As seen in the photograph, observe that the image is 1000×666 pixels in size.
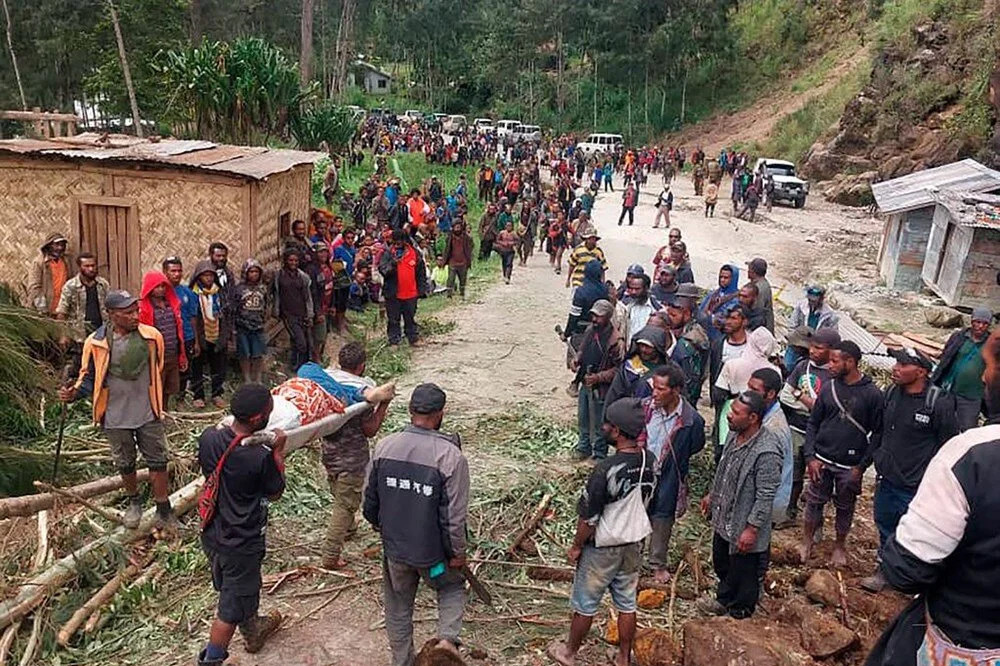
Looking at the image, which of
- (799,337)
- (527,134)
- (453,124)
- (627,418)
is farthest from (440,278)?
(453,124)

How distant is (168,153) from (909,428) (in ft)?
26.2

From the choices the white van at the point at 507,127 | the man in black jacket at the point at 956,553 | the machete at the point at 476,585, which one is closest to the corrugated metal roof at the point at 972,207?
the machete at the point at 476,585

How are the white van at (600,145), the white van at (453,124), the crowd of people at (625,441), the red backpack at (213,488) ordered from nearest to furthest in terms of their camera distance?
the crowd of people at (625,441), the red backpack at (213,488), the white van at (600,145), the white van at (453,124)

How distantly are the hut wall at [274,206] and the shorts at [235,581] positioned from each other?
5554 mm

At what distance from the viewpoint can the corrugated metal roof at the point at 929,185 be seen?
15853 mm

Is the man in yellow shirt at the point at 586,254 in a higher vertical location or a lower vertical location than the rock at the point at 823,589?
higher

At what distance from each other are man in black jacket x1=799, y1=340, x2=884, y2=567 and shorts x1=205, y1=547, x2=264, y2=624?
12.5 feet

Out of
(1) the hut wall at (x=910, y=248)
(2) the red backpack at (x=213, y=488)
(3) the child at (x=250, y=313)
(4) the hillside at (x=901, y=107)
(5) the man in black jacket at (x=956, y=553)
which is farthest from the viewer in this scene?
(4) the hillside at (x=901, y=107)

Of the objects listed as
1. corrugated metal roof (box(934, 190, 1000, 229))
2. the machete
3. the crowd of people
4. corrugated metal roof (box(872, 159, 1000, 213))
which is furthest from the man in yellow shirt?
corrugated metal roof (box(872, 159, 1000, 213))

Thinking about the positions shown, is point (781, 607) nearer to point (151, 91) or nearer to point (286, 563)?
point (286, 563)

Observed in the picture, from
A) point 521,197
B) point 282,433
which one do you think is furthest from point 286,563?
point 521,197

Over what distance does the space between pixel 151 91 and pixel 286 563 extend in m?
27.3

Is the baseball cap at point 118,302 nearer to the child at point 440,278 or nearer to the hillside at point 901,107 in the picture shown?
the child at point 440,278

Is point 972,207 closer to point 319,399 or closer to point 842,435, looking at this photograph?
point 842,435
